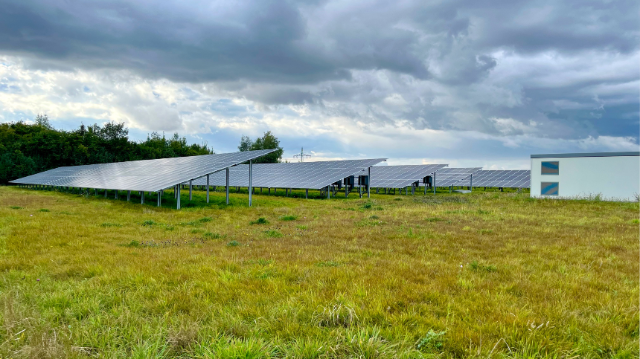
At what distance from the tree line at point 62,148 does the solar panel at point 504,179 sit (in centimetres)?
6029

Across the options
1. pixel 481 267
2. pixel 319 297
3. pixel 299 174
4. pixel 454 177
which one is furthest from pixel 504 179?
pixel 319 297

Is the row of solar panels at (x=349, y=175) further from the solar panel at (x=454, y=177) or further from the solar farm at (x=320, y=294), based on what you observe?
the solar farm at (x=320, y=294)

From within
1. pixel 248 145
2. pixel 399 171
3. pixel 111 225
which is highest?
pixel 248 145

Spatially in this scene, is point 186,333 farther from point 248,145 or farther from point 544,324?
point 248,145

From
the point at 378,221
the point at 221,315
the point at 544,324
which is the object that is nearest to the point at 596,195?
the point at 378,221

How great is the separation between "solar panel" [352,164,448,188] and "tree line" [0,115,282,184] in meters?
47.7

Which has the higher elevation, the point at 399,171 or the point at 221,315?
the point at 399,171

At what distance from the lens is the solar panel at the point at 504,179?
5436 centimetres

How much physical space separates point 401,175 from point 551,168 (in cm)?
1970

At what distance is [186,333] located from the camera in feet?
13.6

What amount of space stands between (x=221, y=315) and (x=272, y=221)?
11368mm

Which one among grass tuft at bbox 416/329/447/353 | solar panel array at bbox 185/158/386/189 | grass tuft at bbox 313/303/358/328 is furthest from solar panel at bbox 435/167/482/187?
grass tuft at bbox 416/329/447/353

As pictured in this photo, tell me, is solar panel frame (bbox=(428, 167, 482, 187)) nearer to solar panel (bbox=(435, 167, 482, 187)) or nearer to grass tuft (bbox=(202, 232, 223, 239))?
solar panel (bbox=(435, 167, 482, 187))

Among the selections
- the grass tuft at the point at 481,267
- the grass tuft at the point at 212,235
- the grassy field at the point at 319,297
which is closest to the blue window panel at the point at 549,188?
the grassy field at the point at 319,297
